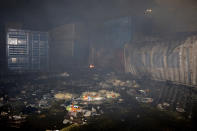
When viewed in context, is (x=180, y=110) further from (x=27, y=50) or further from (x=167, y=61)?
(x=27, y=50)

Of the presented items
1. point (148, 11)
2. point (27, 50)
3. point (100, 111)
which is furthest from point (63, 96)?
point (27, 50)

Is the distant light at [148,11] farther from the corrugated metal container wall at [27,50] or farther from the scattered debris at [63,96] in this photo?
the corrugated metal container wall at [27,50]

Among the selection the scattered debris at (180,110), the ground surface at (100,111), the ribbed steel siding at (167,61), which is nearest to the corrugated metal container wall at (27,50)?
the ground surface at (100,111)

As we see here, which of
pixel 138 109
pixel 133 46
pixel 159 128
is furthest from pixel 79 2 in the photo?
pixel 159 128

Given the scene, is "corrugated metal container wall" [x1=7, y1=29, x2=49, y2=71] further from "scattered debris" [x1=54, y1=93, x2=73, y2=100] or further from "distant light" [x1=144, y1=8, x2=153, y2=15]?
"distant light" [x1=144, y1=8, x2=153, y2=15]

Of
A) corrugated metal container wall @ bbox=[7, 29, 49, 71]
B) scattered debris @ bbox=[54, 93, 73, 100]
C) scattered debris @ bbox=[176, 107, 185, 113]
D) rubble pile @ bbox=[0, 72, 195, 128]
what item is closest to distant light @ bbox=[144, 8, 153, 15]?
rubble pile @ bbox=[0, 72, 195, 128]

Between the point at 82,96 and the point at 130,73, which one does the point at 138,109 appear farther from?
the point at 130,73
